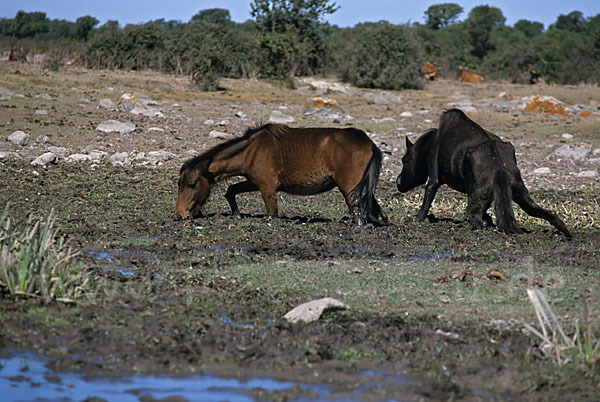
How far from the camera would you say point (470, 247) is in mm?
9406

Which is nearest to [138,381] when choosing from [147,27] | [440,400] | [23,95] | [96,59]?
[440,400]

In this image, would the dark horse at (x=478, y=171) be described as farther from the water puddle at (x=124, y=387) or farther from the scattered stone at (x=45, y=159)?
the scattered stone at (x=45, y=159)

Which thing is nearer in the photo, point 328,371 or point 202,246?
point 328,371

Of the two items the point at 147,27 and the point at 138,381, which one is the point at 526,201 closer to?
the point at 138,381

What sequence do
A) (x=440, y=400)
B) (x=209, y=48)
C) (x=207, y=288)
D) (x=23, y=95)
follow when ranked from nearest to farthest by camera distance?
(x=440, y=400) → (x=207, y=288) → (x=23, y=95) → (x=209, y=48)

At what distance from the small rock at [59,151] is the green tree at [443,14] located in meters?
70.4

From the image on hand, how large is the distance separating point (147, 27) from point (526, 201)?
1197 inches

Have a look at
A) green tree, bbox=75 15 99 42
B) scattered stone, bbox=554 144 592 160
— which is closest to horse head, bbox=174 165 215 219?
scattered stone, bbox=554 144 592 160

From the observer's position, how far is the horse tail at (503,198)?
996 cm

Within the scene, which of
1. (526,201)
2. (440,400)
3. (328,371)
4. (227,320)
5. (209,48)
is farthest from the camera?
(209,48)

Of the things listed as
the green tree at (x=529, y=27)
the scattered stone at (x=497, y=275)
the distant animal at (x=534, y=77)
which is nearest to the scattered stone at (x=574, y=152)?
the scattered stone at (x=497, y=275)

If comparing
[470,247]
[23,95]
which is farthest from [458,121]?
[23,95]

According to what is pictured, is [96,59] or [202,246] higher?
[96,59]

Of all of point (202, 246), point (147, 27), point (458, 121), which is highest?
point (147, 27)
